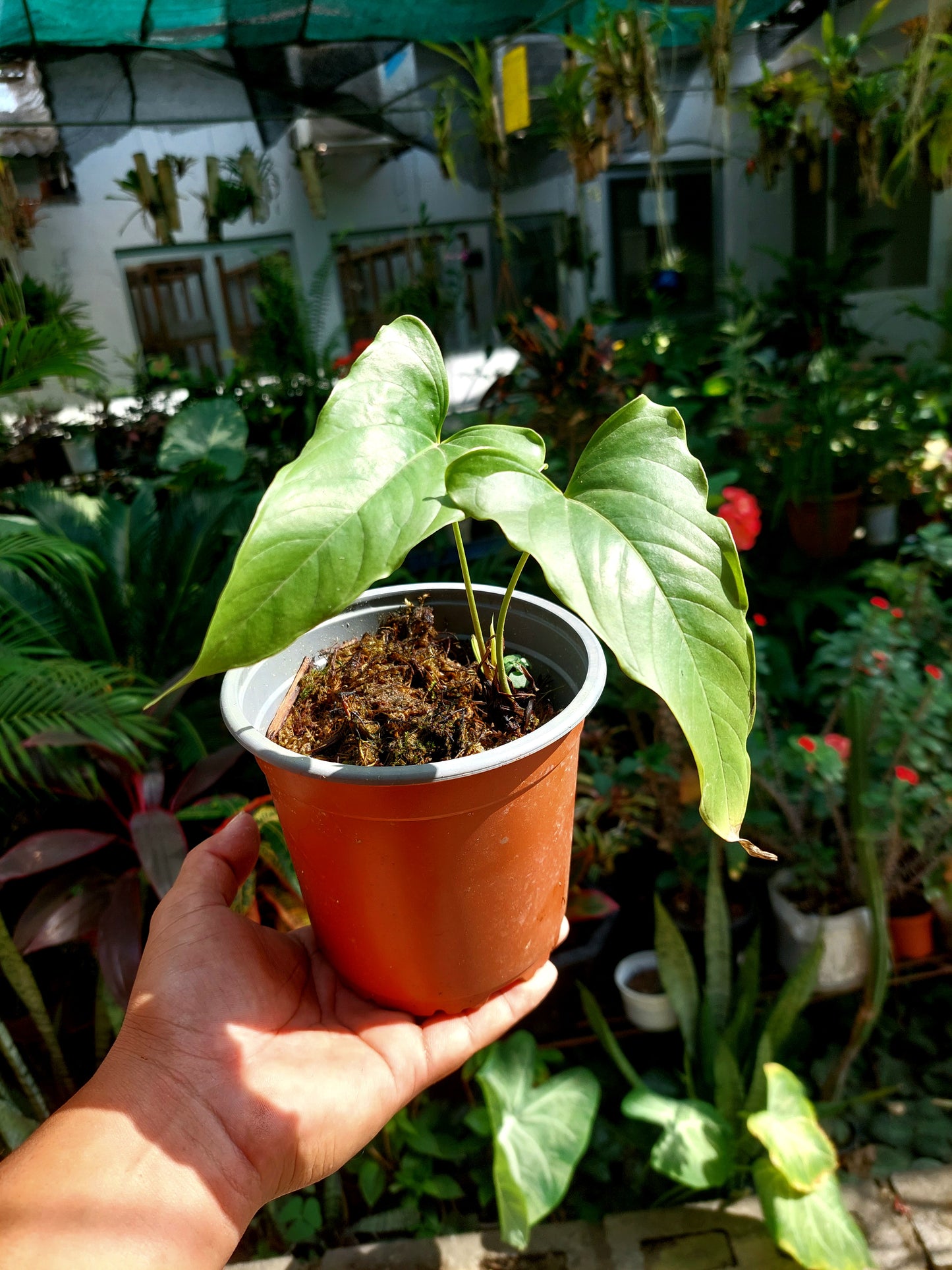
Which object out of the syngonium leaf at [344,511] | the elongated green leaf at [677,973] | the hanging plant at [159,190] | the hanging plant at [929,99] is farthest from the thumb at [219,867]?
the hanging plant at [159,190]

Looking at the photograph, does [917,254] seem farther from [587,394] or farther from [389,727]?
[389,727]

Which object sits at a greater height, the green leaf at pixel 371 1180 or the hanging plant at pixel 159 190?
the hanging plant at pixel 159 190

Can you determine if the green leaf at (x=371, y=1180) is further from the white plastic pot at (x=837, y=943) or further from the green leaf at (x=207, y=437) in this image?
the green leaf at (x=207, y=437)

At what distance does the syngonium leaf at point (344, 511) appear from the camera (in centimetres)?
52

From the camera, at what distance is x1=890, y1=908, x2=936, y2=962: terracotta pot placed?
5.97ft

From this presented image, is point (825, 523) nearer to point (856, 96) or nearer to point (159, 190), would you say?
point (856, 96)

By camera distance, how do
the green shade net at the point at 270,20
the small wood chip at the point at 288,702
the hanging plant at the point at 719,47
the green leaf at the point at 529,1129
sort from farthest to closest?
1. the green shade net at the point at 270,20
2. the hanging plant at the point at 719,47
3. the green leaf at the point at 529,1129
4. the small wood chip at the point at 288,702

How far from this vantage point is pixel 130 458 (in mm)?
3580

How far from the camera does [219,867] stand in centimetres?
94

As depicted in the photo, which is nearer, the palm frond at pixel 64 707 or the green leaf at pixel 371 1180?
the palm frond at pixel 64 707

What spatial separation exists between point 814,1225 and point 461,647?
119cm

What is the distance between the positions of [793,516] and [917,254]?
3248 millimetres

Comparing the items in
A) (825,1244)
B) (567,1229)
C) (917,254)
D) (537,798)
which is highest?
(917,254)

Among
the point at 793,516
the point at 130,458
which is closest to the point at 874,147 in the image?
the point at 793,516
